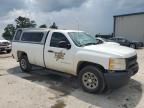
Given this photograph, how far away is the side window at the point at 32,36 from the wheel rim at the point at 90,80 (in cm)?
267

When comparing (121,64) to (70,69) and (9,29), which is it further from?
(9,29)

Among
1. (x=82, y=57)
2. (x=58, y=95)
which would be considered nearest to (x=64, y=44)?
(x=82, y=57)

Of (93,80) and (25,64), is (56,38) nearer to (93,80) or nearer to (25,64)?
(93,80)

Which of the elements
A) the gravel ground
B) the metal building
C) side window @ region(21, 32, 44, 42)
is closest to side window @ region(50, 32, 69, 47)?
side window @ region(21, 32, 44, 42)

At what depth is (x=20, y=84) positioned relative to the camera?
7199 mm

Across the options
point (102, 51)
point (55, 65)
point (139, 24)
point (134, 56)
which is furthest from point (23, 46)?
point (139, 24)

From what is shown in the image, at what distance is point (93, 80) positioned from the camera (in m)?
Answer: 6.12

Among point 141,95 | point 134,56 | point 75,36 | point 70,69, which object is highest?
point 75,36

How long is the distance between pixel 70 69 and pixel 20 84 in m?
1.89

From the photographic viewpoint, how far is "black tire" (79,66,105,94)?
5.92m

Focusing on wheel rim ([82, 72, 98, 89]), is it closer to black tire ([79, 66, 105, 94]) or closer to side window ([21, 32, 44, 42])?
black tire ([79, 66, 105, 94])

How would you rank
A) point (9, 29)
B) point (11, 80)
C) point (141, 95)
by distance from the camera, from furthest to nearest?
point (9, 29) → point (11, 80) → point (141, 95)

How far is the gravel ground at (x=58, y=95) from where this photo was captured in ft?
17.9

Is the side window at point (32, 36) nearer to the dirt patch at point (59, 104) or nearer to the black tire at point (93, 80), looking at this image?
the black tire at point (93, 80)
